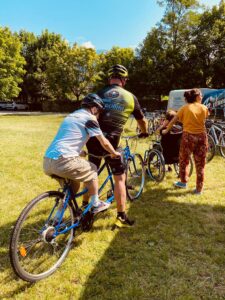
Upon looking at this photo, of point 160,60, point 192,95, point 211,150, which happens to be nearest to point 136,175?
point 192,95

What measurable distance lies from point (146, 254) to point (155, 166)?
2.86 metres

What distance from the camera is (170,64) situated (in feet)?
96.0

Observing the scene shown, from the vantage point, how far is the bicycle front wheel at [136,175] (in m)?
4.93

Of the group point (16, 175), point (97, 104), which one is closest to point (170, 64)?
point (16, 175)

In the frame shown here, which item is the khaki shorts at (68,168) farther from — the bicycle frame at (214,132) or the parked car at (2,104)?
the parked car at (2,104)

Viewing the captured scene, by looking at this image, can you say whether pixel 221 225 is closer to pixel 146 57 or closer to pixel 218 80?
pixel 218 80

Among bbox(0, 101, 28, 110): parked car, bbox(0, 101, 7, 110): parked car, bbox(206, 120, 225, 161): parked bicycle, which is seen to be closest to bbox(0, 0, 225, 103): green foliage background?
bbox(0, 101, 28, 110): parked car

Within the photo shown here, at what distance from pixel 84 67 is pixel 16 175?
96.4 feet

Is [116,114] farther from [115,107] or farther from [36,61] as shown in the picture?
[36,61]

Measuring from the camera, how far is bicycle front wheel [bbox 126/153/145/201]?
16.2 ft

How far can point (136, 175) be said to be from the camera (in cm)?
515

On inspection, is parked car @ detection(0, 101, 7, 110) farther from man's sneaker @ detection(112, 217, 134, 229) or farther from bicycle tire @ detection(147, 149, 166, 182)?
man's sneaker @ detection(112, 217, 134, 229)

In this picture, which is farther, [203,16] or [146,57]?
[146,57]

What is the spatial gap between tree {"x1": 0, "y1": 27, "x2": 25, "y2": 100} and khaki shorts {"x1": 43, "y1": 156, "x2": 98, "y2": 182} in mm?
29492
